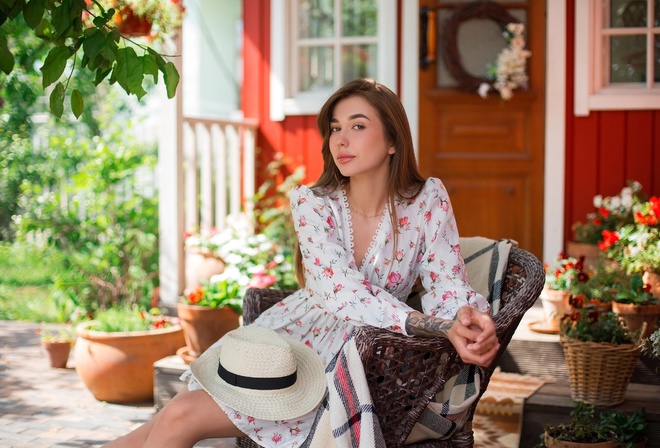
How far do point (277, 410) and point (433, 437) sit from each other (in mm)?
440

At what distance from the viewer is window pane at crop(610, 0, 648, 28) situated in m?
5.82

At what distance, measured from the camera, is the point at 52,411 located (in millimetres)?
4480

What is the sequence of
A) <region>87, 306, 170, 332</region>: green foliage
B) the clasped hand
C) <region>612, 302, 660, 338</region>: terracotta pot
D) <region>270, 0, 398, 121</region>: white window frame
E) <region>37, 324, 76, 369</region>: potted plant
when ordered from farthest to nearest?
<region>270, 0, 398, 121</region>: white window frame, <region>37, 324, 76, 369</region>: potted plant, <region>87, 306, 170, 332</region>: green foliage, <region>612, 302, 660, 338</region>: terracotta pot, the clasped hand

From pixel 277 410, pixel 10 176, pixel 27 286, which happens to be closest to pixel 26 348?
pixel 27 286

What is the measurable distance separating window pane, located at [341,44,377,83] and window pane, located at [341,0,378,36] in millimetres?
105

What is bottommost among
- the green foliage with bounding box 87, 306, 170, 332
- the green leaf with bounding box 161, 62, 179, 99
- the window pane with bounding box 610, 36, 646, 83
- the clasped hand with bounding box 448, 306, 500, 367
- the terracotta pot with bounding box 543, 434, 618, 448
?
the terracotta pot with bounding box 543, 434, 618, 448

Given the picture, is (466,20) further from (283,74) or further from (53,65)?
(53,65)

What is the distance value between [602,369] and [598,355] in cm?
6

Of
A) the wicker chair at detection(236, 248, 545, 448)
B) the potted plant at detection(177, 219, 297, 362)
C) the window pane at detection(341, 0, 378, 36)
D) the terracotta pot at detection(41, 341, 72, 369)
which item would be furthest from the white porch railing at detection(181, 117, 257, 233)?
the wicker chair at detection(236, 248, 545, 448)

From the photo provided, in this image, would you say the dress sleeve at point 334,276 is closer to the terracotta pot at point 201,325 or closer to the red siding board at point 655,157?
the terracotta pot at point 201,325

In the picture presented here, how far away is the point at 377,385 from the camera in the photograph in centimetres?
230

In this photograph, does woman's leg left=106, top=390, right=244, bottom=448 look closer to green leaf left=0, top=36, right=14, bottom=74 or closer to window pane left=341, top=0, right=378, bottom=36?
green leaf left=0, top=36, right=14, bottom=74

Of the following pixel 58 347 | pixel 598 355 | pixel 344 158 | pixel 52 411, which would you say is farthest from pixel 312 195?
pixel 58 347

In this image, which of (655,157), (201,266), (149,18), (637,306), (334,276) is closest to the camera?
(334,276)
